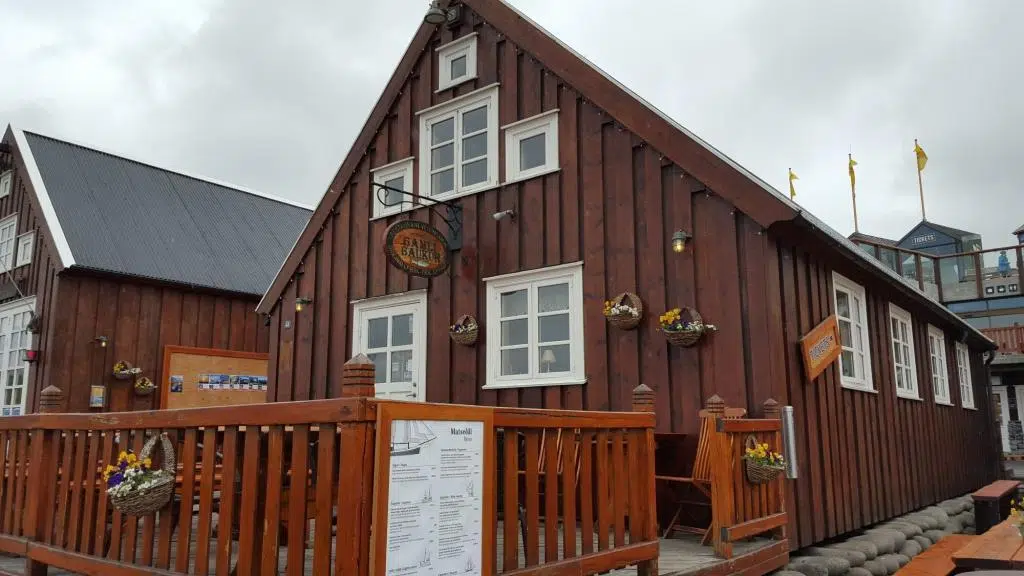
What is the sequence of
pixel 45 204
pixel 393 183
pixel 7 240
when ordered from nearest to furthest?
pixel 393 183
pixel 45 204
pixel 7 240

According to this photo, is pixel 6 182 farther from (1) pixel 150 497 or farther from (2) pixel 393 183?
(1) pixel 150 497

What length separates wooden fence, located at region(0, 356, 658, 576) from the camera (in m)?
3.34

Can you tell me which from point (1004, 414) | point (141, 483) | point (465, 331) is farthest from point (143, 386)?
point (1004, 414)

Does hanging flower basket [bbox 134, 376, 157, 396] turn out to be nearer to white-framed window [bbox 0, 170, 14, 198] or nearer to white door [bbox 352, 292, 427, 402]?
white-framed window [bbox 0, 170, 14, 198]

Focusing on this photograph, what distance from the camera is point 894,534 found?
7.93 meters

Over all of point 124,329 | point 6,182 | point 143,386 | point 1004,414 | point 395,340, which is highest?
point 6,182

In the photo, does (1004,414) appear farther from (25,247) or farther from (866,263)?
(25,247)

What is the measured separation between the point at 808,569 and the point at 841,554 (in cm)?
77

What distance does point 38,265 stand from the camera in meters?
13.7

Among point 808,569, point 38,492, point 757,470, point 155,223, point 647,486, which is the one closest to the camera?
point 647,486

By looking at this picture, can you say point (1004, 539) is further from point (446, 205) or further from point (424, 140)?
point (424, 140)

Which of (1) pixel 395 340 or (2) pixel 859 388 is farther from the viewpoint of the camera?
(1) pixel 395 340

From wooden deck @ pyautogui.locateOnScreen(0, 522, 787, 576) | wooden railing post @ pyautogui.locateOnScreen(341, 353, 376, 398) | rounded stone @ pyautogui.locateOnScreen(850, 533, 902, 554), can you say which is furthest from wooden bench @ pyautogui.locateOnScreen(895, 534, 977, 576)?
wooden railing post @ pyautogui.locateOnScreen(341, 353, 376, 398)

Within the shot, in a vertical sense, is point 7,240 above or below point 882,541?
above
